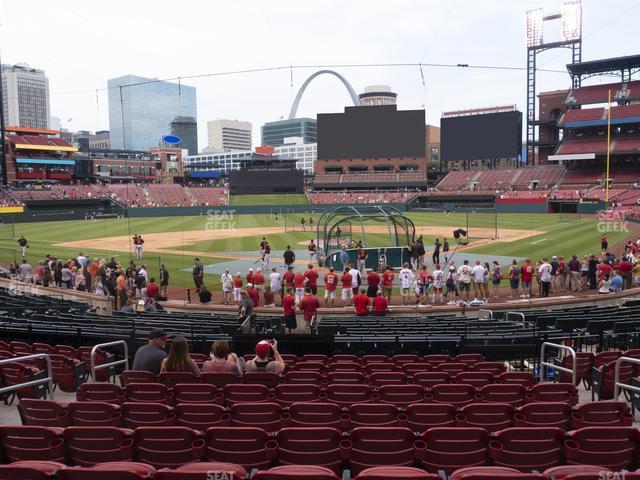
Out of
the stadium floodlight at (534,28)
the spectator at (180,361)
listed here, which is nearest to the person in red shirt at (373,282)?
A: the spectator at (180,361)

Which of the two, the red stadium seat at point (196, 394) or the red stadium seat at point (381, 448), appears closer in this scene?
the red stadium seat at point (381, 448)

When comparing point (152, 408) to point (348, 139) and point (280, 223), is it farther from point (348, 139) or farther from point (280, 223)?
point (348, 139)

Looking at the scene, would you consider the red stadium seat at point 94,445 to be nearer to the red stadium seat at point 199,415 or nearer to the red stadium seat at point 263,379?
the red stadium seat at point 199,415

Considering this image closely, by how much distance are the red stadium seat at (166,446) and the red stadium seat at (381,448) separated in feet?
4.52

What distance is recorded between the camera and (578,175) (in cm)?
7544

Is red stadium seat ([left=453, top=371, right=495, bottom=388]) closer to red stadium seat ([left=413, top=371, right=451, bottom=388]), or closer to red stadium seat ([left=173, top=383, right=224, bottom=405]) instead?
red stadium seat ([left=413, top=371, right=451, bottom=388])

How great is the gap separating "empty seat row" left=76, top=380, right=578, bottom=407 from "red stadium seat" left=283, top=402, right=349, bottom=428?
81 cm

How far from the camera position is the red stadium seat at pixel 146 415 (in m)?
5.30

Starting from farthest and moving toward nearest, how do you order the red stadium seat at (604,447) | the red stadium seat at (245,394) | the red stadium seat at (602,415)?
the red stadium seat at (245,394)
the red stadium seat at (602,415)
the red stadium seat at (604,447)

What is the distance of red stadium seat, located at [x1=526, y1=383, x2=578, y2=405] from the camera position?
20.3 ft

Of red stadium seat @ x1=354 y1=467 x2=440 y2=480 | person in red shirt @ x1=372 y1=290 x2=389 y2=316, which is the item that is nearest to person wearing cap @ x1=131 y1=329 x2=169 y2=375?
red stadium seat @ x1=354 y1=467 x2=440 y2=480

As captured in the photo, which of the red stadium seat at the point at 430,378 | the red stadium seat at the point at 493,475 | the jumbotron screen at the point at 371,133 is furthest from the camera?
the jumbotron screen at the point at 371,133

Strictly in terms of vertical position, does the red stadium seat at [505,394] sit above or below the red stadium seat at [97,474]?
below

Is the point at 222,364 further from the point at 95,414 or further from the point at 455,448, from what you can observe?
the point at 455,448
